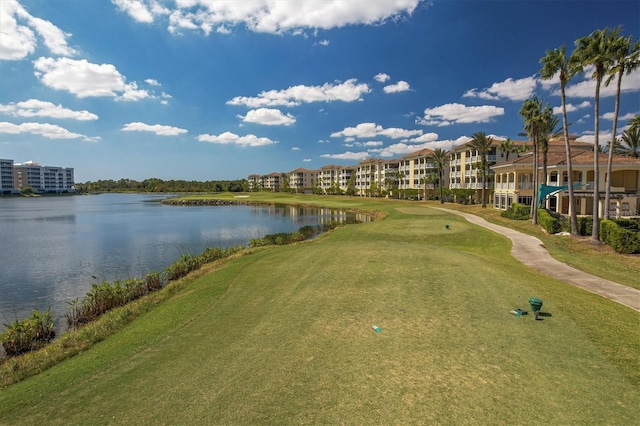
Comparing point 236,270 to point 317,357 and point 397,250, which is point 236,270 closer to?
point 397,250

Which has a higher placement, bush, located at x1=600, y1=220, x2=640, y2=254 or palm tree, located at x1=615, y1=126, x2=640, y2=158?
palm tree, located at x1=615, y1=126, x2=640, y2=158

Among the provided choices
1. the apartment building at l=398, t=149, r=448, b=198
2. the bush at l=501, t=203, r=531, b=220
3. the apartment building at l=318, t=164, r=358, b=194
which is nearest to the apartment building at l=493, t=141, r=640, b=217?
the bush at l=501, t=203, r=531, b=220

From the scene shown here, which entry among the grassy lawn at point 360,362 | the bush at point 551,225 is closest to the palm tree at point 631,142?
the bush at point 551,225

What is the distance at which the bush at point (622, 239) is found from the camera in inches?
949

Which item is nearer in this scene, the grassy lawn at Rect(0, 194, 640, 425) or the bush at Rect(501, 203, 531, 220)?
the grassy lawn at Rect(0, 194, 640, 425)

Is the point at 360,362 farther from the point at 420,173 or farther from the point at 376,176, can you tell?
the point at 376,176

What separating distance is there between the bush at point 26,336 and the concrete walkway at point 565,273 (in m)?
23.0

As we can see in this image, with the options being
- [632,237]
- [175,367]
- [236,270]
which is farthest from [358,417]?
[632,237]

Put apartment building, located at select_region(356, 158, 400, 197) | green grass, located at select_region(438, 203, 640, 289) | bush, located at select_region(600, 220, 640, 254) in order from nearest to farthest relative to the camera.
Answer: green grass, located at select_region(438, 203, 640, 289) → bush, located at select_region(600, 220, 640, 254) → apartment building, located at select_region(356, 158, 400, 197)

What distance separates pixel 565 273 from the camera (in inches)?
754

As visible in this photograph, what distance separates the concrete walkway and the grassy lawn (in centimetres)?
111

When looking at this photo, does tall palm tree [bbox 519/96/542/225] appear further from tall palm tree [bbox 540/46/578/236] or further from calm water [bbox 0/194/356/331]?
calm water [bbox 0/194/356/331]

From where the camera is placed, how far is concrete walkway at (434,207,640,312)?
48.2 ft

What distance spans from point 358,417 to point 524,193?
186ft
